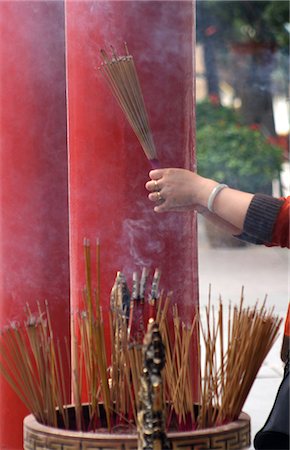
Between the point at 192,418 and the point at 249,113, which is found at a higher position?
the point at 249,113

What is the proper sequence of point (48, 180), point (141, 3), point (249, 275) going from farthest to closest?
point (249, 275) < point (48, 180) < point (141, 3)

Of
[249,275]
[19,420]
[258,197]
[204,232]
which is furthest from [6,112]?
[204,232]

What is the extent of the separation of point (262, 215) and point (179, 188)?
0.13 m

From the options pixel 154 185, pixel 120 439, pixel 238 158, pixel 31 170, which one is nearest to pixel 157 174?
pixel 154 185

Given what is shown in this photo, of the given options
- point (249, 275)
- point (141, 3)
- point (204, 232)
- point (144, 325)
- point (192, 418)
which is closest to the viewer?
point (192, 418)

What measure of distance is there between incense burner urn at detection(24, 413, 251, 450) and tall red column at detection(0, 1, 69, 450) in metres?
0.70

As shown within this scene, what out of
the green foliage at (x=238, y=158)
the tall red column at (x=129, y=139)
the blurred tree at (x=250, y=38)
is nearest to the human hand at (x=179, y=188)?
the tall red column at (x=129, y=139)

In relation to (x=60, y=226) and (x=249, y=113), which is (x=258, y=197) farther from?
(x=249, y=113)

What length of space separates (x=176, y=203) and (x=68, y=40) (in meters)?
0.51

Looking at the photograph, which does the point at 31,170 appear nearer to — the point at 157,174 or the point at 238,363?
the point at 157,174

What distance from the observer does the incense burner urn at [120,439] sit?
1.41 meters

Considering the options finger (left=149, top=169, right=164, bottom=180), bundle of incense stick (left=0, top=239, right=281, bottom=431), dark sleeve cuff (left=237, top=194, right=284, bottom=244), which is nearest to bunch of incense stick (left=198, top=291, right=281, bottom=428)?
bundle of incense stick (left=0, top=239, right=281, bottom=431)

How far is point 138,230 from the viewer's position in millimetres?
1875

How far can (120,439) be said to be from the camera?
1.41 meters
